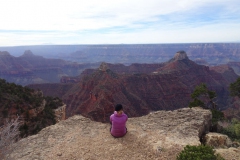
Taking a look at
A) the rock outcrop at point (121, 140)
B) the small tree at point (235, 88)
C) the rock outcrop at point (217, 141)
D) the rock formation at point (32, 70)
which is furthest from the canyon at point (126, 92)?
the rock formation at point (32, 70)

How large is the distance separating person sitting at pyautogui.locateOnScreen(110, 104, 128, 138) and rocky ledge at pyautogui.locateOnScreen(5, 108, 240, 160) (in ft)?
0.86

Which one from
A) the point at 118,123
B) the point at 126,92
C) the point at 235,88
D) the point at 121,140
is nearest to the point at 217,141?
the point at 121,140

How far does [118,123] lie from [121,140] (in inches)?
30.0

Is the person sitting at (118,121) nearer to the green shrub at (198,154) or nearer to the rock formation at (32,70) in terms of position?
the green shrub at (198,154)

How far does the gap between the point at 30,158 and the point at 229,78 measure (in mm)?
107752

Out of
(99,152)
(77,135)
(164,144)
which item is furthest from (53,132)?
(164,144)

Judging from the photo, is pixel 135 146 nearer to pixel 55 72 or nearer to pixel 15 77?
pixel 15 77

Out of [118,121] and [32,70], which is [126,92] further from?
[32,70]

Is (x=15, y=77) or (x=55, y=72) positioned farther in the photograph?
(x=55, y=72)

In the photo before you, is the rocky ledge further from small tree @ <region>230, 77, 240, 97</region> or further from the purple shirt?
small tree @ <region>230, 77, 240, 97</region>

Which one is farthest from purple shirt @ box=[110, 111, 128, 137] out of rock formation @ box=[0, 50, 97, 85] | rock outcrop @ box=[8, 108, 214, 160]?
rock formation @ box=[0, 50, 97, 85]

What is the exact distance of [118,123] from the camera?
381 inches

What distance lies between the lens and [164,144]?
8914 mm

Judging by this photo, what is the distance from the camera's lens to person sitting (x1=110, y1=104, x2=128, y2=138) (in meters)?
9.56
